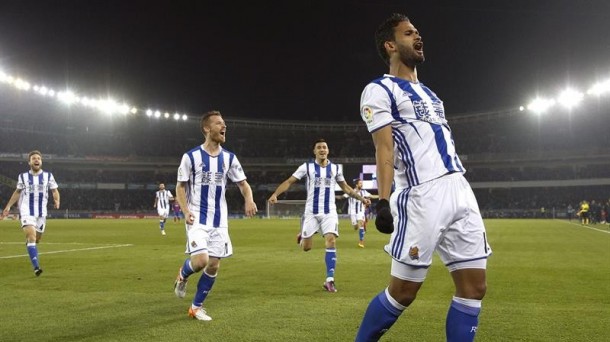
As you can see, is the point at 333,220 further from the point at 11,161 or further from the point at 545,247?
the point at 11,161

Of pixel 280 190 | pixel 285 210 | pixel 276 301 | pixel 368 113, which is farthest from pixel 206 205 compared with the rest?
pixel 285 210

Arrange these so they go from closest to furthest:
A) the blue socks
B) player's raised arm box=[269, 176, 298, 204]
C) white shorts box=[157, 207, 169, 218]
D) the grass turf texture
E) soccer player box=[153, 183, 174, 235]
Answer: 1. the grass turf texture
2. the blue socks
3. player's raised arm box=[269, 176, 298, 204]
4. white shorts box=[157, 207, 169, 218]
5. soccer player box=[153, 183, 174, 235]

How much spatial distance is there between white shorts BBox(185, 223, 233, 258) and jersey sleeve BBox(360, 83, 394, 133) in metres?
3.70

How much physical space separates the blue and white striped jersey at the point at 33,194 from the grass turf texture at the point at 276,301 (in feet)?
4.29

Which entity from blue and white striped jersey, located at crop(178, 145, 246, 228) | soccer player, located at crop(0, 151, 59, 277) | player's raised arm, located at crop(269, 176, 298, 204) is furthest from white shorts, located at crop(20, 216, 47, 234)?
blue and white striped jersey, located at crop(178, 145, 246, 228)

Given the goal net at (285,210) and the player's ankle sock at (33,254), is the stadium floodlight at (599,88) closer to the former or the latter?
the goal net at (285,210)

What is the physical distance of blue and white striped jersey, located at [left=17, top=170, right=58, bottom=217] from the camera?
38.0 feet

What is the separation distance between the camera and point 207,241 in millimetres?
6875

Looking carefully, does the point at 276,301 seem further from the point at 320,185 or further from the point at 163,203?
the point at 163,203

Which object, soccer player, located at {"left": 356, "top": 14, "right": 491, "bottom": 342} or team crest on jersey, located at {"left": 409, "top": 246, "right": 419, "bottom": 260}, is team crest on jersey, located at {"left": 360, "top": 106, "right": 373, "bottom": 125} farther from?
team crest on jersey, located at {"left": 409, "top": 246, "right": 419, "bottom": 260}

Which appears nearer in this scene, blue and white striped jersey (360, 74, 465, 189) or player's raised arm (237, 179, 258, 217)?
blue and white striped jersey (360, 74, 465, 189)

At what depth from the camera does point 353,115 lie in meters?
73.8

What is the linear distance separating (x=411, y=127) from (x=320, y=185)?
668cm

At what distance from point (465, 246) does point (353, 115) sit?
7111 centimetres
